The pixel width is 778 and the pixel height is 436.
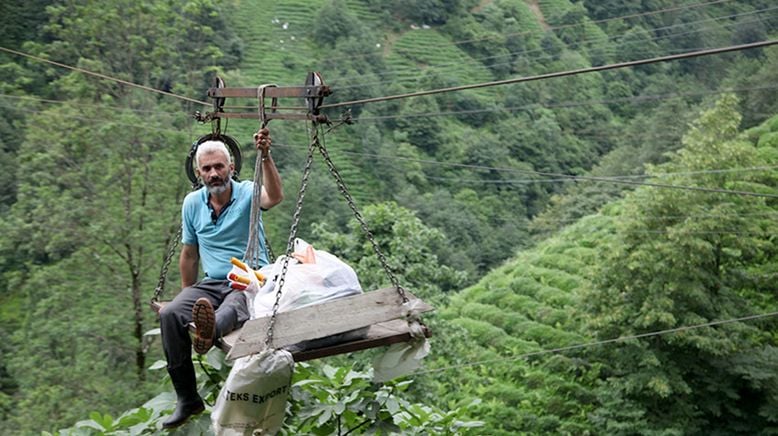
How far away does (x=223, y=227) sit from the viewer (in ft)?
11.5

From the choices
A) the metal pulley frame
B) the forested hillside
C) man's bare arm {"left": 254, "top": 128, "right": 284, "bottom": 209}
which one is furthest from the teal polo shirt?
the forested hillside

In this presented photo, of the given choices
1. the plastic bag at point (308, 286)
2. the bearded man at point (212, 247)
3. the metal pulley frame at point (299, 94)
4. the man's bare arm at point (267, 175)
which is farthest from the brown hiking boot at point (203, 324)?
the metal pulley frame at point (299, 94)

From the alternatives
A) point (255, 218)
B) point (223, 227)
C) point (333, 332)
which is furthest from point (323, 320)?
point (223, 227)

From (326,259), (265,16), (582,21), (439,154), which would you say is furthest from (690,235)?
(582,21)

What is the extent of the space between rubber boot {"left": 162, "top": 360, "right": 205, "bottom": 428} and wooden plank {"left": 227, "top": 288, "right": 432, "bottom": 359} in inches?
16.0

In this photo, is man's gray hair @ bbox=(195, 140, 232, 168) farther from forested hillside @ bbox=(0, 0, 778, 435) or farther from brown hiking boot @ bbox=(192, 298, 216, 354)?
forested hillside @ bbox=(0, 0, 778, 435)

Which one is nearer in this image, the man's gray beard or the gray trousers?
the gray trousers

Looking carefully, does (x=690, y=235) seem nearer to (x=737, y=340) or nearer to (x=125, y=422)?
(x=737, y=340)

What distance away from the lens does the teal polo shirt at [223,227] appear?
11.4 ft

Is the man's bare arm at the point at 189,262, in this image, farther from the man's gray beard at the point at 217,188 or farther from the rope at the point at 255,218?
the rope at the point at 255,218

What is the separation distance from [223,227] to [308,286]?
0.81m

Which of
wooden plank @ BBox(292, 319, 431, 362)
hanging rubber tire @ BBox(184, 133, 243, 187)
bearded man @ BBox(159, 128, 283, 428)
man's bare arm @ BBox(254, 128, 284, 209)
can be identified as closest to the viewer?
wooden plank @ BBox(292, 319, 431, 362)

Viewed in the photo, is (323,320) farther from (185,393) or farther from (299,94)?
(299,94)

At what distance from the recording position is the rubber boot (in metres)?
2.84
